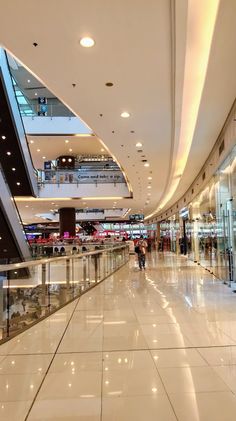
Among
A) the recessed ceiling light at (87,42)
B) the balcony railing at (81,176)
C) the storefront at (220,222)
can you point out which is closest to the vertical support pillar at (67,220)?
the balcony railing at (81,176)

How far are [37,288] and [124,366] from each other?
2981 mm

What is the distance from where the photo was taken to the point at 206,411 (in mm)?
2619

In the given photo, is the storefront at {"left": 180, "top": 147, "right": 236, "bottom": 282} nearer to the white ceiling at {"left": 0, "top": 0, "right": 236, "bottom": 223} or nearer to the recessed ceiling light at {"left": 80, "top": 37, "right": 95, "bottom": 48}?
the white ceiling at {"left": 0, "top": 0, "right": 236, "bottom": 223}

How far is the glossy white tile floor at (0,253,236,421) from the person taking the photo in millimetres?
2689

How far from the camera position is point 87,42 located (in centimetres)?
510

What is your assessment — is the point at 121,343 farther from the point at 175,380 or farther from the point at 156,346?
the point at 175,380

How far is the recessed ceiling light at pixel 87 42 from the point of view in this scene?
5016mm

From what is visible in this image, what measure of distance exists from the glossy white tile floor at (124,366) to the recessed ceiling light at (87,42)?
389 cm

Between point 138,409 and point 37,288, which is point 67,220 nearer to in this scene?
point 37,288

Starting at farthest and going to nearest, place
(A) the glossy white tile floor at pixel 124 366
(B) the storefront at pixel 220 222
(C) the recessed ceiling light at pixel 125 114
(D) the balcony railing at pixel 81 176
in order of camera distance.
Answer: (D) the balcony railing at pixel 81 176, (B) the storefront at pixel 220 222, (C) the recessed ceiling light at pixel 125 114, (A) the glossy white tile floor at pixel 124 366

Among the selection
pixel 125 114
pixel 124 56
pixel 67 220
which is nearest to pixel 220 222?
pixel 125 114

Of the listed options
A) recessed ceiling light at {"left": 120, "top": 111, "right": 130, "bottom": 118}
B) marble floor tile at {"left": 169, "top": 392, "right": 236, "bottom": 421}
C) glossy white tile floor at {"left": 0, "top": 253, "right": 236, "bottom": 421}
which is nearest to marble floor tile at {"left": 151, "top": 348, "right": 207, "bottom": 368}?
glossy white tile floor at {"left": 0, "top": 253, "right": 236, "bottom": 421}

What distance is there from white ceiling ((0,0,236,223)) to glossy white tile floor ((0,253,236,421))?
3824 millimetres

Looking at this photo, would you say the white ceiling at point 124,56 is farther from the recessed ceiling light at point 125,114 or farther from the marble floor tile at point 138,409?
the marble floor tile at point 138,409
